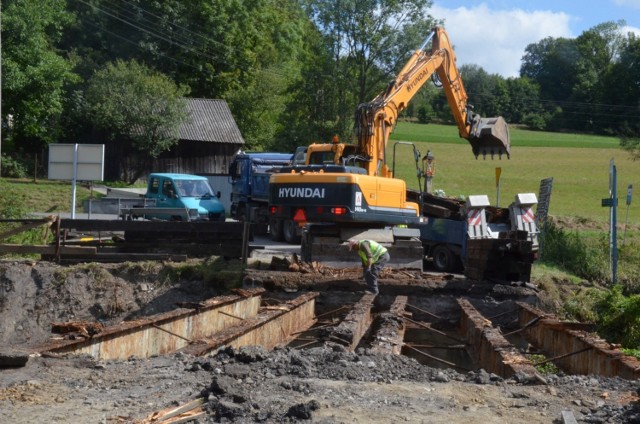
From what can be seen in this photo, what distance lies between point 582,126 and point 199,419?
82434 millimetres

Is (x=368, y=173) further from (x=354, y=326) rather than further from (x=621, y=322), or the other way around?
(x=354, y=326)

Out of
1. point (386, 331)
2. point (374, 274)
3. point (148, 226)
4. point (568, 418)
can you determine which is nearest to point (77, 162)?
point (148, 226)

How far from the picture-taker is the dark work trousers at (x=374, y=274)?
16984 millimetres

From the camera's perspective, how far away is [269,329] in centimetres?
1346

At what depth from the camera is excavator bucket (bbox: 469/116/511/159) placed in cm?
2108

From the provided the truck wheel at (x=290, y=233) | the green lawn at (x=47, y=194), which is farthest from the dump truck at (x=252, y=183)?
the green lawn at (x=47, y=194)

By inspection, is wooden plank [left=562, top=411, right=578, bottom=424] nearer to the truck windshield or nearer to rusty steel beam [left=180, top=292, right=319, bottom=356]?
rusty steel beam [left=180, top=292, right=319, bottom=356]

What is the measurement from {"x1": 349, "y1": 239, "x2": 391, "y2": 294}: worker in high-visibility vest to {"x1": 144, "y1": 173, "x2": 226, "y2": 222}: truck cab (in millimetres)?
11286

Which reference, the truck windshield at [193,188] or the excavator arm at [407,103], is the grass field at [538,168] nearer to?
the truck windshield at [193,188]

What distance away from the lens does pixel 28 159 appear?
158ft

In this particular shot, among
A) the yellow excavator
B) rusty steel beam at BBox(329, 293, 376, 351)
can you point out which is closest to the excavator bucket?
the yellow excavator

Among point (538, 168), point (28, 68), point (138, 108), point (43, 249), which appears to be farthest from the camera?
point (538, 168)

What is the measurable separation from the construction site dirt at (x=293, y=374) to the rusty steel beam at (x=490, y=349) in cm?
3

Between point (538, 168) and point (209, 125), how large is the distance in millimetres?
21069
